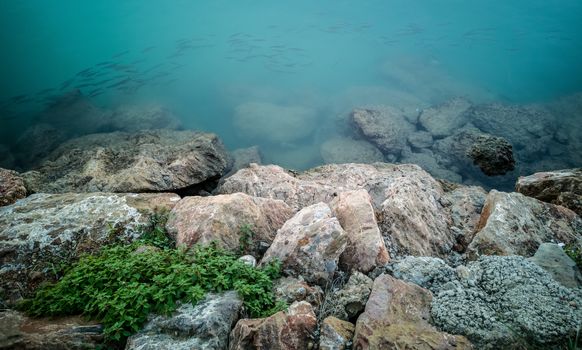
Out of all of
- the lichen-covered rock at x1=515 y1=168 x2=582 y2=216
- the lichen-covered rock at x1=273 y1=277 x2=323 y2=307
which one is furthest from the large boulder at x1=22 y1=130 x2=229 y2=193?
the lichen-covered rock at x1=515 y1=168 x2=582 y2=216

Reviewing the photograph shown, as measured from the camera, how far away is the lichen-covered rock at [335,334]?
350 centimetres

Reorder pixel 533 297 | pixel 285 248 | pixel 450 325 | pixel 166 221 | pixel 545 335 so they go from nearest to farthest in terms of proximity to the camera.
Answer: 1. pixel 545 335
2. pixel 450 325
3. pixel 533 297
4. pixel 285 248
5. pixel 166 221

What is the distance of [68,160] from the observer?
9.71 metres

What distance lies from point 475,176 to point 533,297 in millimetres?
10003

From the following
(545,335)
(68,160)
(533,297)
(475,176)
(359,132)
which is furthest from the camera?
(359,132)

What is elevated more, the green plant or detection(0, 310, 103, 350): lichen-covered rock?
detection(0, 310, 103, 350): lichen-covered rock

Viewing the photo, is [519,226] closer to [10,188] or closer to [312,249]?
[312,249]

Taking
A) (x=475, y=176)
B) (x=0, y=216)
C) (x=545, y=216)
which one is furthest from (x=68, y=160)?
(x=475, y=176)

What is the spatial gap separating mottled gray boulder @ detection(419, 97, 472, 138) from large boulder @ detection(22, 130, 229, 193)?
10642 millimetres

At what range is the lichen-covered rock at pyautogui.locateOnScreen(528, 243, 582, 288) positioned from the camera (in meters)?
4.41

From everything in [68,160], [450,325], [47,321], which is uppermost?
[450,325]

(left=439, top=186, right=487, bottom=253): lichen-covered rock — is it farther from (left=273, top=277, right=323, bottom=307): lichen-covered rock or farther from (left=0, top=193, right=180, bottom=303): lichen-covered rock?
(left=0, top=193, right=180, bottom=303): lichen-covered rock

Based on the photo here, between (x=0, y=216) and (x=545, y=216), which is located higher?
(x=0, y=216)

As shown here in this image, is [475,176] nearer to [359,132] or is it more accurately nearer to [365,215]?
[359,132]
